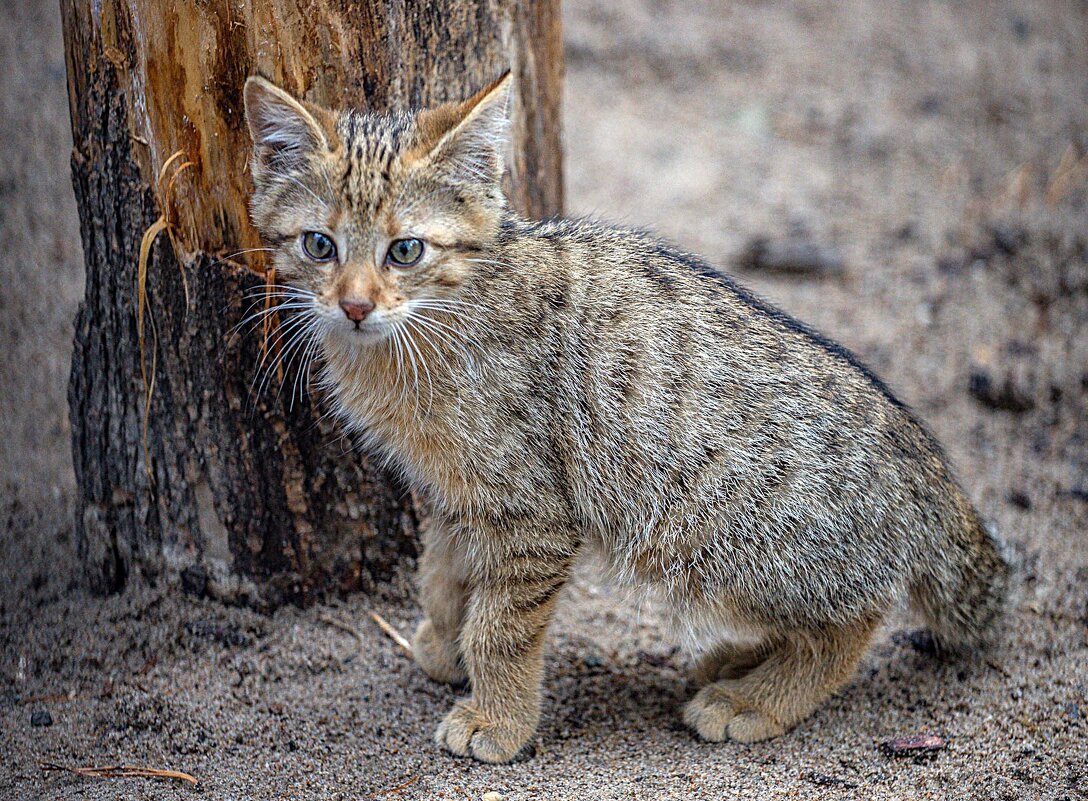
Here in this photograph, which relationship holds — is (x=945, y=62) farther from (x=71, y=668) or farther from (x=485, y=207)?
(x=71, y=668)

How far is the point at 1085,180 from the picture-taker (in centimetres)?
777

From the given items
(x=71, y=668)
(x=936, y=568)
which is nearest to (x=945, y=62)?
(x=936, y=568)

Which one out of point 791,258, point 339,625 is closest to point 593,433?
point 339,625

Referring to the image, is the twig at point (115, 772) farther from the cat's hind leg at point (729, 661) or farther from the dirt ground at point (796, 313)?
the cat's hind leg at point (729, 661)

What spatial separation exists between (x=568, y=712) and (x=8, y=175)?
5.31 m

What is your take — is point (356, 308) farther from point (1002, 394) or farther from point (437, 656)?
point (1002, 394)

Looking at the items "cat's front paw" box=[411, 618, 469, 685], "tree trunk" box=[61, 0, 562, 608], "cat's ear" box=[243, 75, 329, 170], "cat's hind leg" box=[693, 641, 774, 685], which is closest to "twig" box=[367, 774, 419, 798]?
"cat's front paw" box=[411, 618, 469, 685]

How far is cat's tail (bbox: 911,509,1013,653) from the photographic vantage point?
4.04 meters

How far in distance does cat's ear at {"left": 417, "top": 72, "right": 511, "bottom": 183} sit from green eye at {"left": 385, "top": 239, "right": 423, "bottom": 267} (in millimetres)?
298

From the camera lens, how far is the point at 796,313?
22.8ft

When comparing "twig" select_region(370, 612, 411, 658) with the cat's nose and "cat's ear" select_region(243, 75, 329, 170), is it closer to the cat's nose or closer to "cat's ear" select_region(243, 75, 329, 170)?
the cat's nose

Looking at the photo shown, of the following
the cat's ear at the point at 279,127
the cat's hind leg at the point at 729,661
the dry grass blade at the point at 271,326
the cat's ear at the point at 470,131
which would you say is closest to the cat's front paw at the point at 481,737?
the cat's hind leg at the point at 729,661

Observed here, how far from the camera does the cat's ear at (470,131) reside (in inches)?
137

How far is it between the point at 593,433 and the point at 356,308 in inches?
39.6
